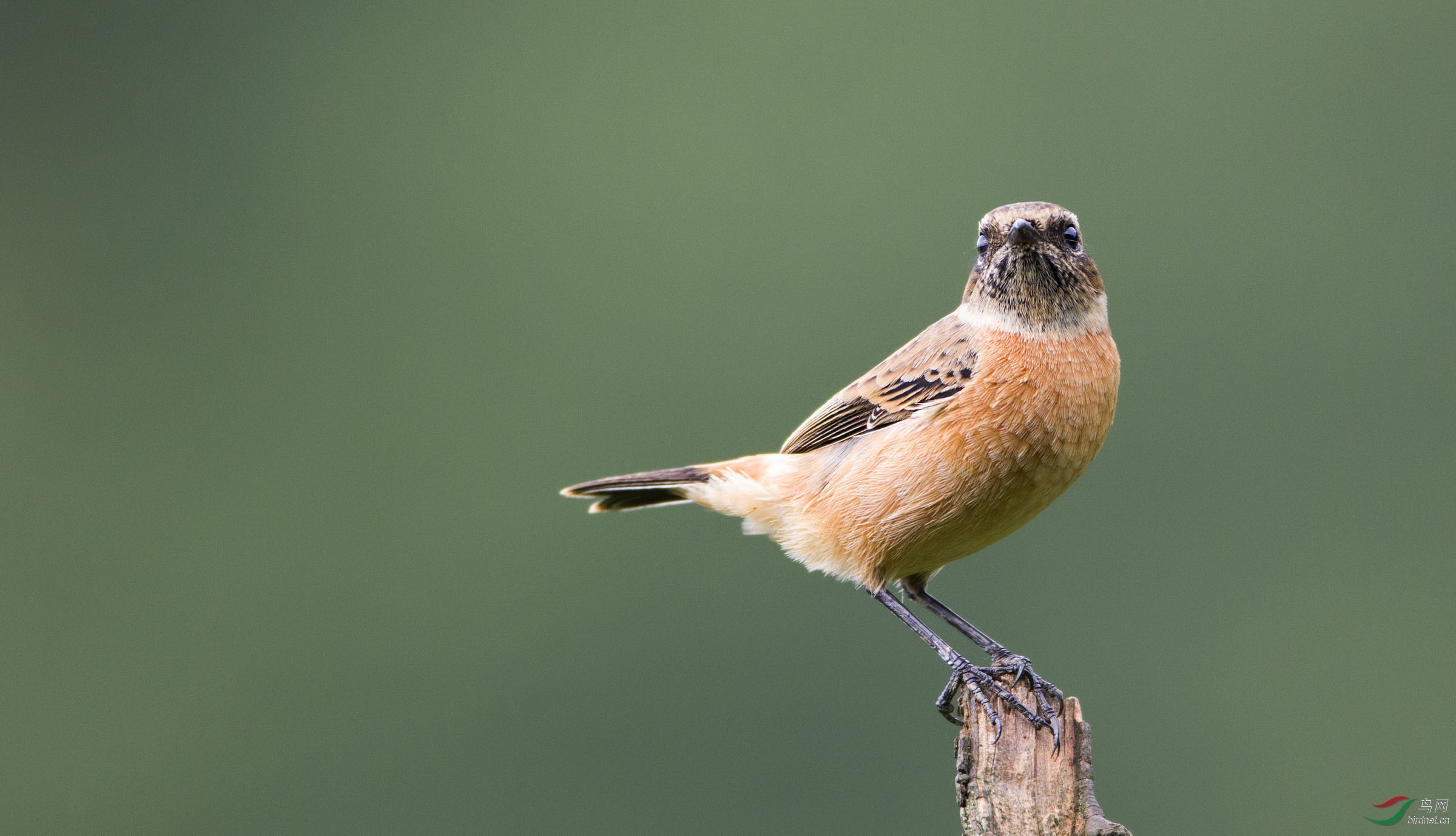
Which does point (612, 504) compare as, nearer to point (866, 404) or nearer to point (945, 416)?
point (866, 404)

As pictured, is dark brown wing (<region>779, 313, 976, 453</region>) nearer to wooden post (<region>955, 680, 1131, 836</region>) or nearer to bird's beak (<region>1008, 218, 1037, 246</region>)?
bird's beak (<region>1008, 218, 1037, 246</region>)

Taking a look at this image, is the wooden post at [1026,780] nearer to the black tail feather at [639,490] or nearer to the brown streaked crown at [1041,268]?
the brown streaked crown at [1041,268]

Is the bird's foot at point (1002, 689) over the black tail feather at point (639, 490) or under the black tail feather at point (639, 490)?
under

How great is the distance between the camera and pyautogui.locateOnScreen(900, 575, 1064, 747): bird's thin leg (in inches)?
148

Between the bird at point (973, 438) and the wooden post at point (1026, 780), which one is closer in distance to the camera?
the wooden post at point (1026, 780)

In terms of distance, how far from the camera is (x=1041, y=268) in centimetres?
435

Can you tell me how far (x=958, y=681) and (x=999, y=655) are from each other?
0.66 ft

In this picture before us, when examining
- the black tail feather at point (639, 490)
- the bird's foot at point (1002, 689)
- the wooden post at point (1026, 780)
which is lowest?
the wooden post at point (1026, 780)

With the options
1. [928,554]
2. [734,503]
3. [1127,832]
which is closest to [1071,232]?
[928,554]

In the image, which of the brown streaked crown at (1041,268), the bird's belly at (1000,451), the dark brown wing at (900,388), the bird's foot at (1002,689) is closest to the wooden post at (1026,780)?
the bird's foot at (1002,689)

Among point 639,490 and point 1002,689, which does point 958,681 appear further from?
point 639,490

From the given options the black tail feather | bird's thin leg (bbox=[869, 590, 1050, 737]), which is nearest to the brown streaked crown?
bird's thin leg (bbox=[869, 590, 1050, 737])

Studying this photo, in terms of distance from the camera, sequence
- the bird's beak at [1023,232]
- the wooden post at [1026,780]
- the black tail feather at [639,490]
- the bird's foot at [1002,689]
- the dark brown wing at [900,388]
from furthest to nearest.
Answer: the black tail feather at [639,490] < the dark brown wing at [900,388] < the bird's beak at [1023,232] < the bird's foot at [1002,689] < the wooden post at [1026,780]

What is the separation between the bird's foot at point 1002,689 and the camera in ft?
12.3
